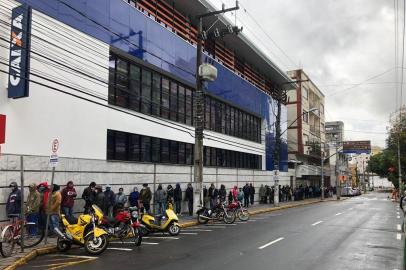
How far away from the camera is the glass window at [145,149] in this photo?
2386 centimetres

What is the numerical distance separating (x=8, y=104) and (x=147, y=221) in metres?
6.12

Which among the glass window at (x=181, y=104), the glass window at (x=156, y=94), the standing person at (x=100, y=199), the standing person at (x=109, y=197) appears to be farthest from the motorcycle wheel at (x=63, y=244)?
the glass window at (x=181, y=104)

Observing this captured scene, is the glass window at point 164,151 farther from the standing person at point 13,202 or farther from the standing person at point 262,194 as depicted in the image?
the standing person at point 262,194

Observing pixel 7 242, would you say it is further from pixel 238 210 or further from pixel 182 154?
pixel 182 154

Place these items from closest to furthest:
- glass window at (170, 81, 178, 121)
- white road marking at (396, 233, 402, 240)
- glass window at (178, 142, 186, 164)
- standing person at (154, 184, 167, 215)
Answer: white road marking at (396, 233, 402, 240) → standing person at (154, 184, 167, 215) → glass window at (170, 81, 178, 121) → glass window at (178, 142, 186, 164)

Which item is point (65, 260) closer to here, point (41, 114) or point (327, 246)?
point (41, 114)

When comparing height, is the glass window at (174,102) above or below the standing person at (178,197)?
above

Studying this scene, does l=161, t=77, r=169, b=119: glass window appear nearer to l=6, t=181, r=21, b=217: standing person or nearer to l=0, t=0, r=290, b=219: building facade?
l=0, t=0, r=290, b=219: building facade

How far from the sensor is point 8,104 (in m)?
15.2

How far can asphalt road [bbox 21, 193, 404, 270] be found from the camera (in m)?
11.1

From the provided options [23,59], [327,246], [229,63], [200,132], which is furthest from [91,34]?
[229,63]

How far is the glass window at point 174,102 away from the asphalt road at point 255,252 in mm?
9795

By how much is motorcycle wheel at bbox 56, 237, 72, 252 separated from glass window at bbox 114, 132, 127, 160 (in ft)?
28.0

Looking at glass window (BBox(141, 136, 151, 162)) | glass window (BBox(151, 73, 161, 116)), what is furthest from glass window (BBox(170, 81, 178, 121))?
glass window (BBox(141, 136, 151, 162))
